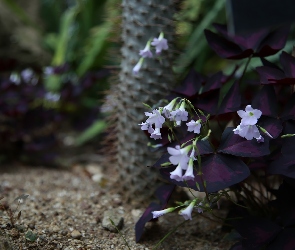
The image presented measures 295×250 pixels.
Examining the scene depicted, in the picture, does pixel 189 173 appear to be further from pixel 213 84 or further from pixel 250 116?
pixel 213 84

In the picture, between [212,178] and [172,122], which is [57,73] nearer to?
[172,122]

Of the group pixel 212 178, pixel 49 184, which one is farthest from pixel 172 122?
pixel 49 184

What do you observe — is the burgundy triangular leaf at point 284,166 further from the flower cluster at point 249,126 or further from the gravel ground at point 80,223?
the gravel ground at point 80,223

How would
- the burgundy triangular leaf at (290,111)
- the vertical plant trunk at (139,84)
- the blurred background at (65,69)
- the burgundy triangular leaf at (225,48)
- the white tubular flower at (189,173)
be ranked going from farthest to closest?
the blurred background at (65,69)
the vertical plant trunk at (139,84)
the burgundy triangular leaf at (225,48)
the burgundy triangular leaf at (290,111)
the white tubular flower at (189,173)

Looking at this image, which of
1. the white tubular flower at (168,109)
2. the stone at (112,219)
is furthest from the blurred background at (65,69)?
the white tubular flower at (168,109)

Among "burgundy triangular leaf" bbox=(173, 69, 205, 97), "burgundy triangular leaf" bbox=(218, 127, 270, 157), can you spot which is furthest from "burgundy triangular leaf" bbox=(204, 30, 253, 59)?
"burgundy triangular leaf" bbox=(218, 127, 270, 157)

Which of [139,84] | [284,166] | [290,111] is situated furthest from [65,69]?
[284,166]
